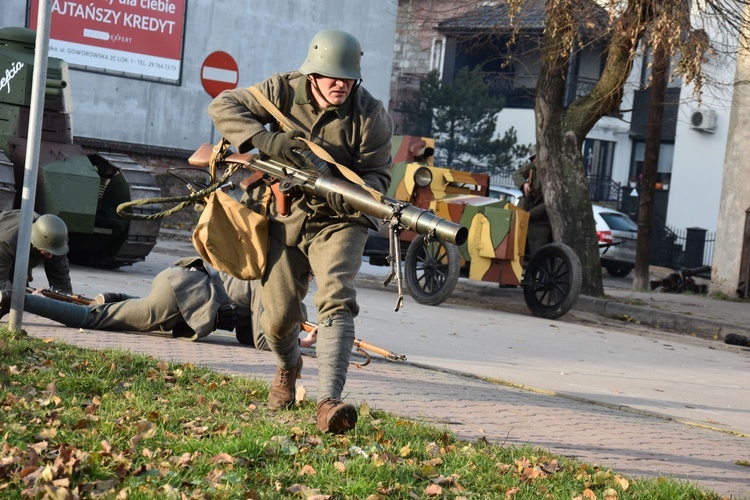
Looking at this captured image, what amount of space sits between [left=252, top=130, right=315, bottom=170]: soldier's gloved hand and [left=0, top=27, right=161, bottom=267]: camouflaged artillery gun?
824 cm

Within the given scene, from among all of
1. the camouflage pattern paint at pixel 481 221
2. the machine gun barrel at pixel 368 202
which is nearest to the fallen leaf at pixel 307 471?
the machine gun barrel at pixel 368 202

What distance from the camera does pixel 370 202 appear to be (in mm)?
5367

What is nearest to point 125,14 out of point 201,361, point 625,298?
point 625,298

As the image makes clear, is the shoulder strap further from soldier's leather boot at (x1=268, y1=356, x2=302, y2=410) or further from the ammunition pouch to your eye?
the ammunition pouch

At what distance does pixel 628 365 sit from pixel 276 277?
568 cm

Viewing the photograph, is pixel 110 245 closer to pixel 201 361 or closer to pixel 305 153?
pixel 201 361

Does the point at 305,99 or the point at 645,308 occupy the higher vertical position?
the point at 305,99

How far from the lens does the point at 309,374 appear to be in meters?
7.60

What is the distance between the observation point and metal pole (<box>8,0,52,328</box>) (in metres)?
7.52

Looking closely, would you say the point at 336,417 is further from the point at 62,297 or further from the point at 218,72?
the point at 218,72

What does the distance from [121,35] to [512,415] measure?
1874 cm

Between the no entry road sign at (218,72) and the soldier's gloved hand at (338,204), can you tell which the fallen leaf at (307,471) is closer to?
the soldier's gloved hand at (338,204)

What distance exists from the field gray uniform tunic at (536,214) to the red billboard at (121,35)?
10.4m

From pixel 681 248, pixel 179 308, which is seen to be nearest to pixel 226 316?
pixel 179 308
